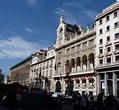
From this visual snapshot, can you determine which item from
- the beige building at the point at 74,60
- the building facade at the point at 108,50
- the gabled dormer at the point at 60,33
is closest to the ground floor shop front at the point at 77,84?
the beige building at the point at 74,60

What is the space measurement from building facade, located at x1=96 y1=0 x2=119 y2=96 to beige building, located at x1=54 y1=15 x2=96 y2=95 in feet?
7.22

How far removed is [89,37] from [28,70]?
168 ft

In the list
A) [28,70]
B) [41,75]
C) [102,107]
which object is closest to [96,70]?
[102,107]

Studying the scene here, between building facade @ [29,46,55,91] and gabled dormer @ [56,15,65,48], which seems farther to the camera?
building facade @ [29,46,55,91]

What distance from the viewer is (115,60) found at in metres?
41.5

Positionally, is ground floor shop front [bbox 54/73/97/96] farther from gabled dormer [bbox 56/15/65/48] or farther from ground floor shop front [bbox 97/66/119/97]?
gabled dormer [bbox 56/15/65/48]

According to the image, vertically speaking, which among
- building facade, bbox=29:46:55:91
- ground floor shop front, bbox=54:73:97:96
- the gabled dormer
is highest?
the gabled dormer

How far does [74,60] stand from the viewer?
56031 millimetres

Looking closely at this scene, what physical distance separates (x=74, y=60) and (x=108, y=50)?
539 inches

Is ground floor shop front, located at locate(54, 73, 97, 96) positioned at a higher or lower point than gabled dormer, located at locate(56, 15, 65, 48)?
lower

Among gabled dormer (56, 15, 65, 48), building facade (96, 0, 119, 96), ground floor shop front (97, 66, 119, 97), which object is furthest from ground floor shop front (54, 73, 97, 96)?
gabled dormer (56, 15, 65, 48)

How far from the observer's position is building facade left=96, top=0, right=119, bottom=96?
41.3 metres

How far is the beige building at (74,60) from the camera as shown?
49.3 metres

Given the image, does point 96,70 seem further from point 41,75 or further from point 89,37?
point 41,75
